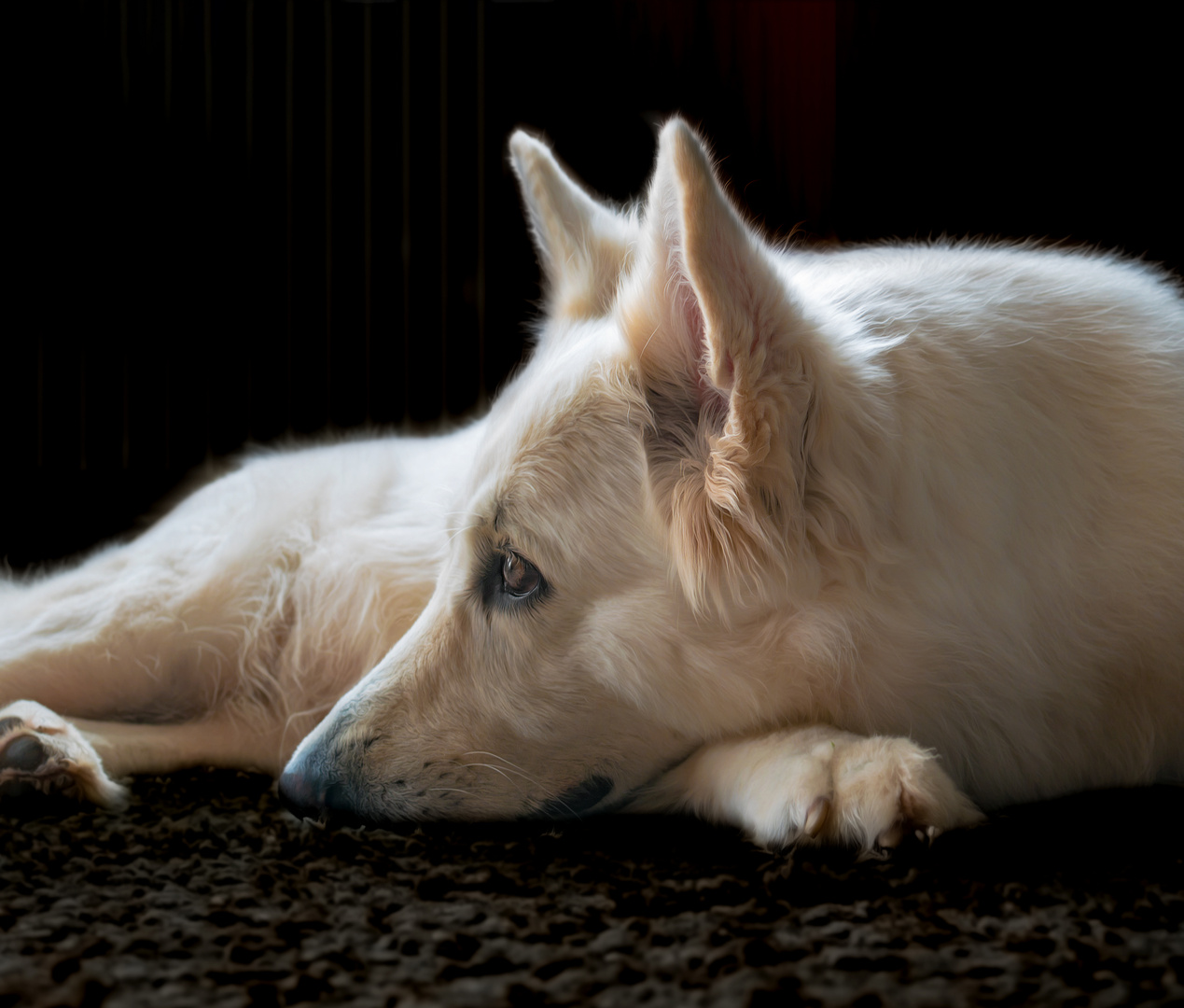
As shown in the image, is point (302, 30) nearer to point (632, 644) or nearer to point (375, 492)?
point (375, 492)

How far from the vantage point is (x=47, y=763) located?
1.52 metres

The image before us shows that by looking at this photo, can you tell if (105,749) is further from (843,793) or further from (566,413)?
(843,793)

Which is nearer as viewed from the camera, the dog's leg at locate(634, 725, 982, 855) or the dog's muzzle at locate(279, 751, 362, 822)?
the dog's leg at locate(634, 725, 982, 855)

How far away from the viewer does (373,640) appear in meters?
1.99

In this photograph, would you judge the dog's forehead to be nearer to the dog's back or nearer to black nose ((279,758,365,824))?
the dog's back

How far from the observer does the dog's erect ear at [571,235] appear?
5.97 feet

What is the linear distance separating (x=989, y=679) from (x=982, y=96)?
250 cm

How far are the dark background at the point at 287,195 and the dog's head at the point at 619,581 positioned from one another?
112 inches

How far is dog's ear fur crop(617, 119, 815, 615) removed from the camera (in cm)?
119

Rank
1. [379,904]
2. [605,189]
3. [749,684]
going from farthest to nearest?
[605,189], [749,684], [379,904]

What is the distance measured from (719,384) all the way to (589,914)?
64 centimetres

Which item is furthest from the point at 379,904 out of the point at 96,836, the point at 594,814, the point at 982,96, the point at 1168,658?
the point at 982,96

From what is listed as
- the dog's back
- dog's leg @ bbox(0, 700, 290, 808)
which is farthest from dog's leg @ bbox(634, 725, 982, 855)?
dog's leg @ bbox(0, 700, 290, 808)

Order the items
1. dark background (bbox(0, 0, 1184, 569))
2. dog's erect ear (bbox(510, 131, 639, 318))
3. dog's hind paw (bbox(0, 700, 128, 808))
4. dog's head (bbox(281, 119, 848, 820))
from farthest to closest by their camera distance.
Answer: dark background (bbox(0, 0, 1184, 569))
dog's erect ear (bbox(510, 131, 639, 318))
dog's hind paw (bbox(0, 700, 128, 808))
dog's head (bbox(281, 119, 848, 820))
